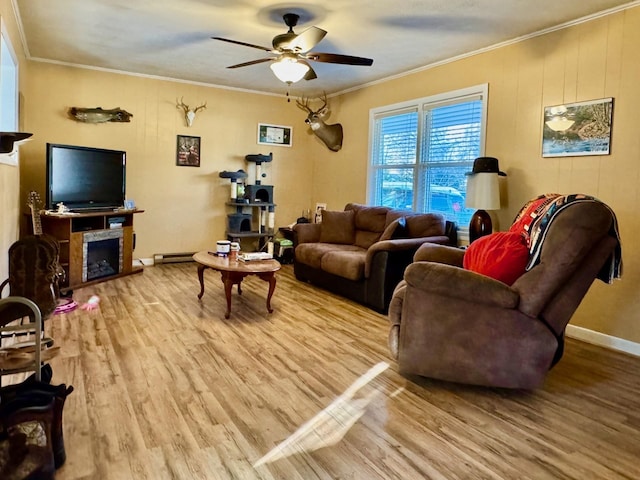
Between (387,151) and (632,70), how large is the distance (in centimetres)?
277

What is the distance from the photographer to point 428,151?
5.05 metres

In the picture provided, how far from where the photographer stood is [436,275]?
2.52m

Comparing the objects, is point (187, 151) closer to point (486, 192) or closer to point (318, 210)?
point (318, 210)

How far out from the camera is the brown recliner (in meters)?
2.30

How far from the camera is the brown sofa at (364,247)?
13.4 ft

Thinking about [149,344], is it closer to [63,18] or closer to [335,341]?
[335,341]

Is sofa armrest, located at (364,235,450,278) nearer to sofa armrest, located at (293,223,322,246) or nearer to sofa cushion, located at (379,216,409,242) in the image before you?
sofa cushion, located at (379,216,409,242)

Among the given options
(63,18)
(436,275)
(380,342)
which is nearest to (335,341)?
(380,342)

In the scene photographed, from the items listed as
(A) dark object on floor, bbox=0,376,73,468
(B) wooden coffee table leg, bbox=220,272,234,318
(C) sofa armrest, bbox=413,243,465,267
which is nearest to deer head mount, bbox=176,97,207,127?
(B) wooden coffee table leg, bbox=220,272,234,318

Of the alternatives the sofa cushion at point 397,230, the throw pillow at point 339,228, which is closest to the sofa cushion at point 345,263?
the sofa cushion at point 397,230

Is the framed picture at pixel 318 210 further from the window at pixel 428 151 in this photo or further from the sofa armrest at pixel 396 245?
the sofa armrest at pixel 396 245

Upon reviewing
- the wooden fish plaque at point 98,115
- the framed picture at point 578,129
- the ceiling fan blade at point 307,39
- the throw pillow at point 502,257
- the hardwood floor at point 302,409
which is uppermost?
the ceiling fan blade at point 307,39

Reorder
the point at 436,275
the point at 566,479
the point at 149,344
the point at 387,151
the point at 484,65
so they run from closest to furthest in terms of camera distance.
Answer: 1. the point at 566,479
2. the point at 436,275
3. the point at 149,344
4. the point at 484,65
5. the point at 387,151

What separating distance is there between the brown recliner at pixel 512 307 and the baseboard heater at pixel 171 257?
435 centimetres
